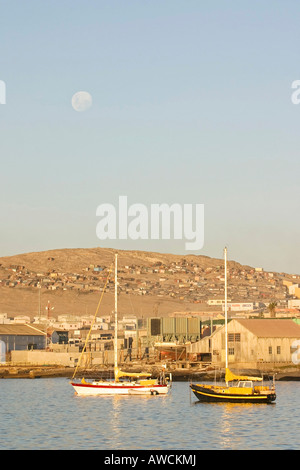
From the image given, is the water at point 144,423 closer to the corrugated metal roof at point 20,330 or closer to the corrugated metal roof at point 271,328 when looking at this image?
the corrugated metal roof at point 271,328

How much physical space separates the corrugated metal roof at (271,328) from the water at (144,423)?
2936cm

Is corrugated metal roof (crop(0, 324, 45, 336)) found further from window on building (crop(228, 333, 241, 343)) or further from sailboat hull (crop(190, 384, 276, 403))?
sailboat hull (crop(190, 384, 276, 403))

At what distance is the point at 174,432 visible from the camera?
51.2 metres

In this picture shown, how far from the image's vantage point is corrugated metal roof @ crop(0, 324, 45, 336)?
150675mm

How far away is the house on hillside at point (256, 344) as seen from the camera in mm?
109750

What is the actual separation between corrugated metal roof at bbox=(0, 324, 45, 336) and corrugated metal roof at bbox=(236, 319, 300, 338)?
55429mm

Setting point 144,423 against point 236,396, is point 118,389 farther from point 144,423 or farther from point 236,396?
point 144,423

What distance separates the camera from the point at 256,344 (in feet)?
362

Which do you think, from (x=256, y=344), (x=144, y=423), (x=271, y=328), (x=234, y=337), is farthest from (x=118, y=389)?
(x=271, y=328)

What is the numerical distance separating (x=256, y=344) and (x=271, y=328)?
17.2 feet

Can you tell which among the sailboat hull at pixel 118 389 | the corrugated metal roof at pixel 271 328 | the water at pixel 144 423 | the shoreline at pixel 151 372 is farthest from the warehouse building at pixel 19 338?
the sailboat hull at pixel 118 389

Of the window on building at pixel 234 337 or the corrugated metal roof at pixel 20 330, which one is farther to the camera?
the corrugated metal roof at pixel 20 330

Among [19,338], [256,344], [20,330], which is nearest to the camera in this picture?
[256,344]

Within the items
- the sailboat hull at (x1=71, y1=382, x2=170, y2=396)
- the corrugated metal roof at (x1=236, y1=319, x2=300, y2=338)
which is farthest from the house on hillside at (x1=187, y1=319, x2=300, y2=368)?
the sailboat hull at (x1=71, y1=382, x2=170, y2=396)
